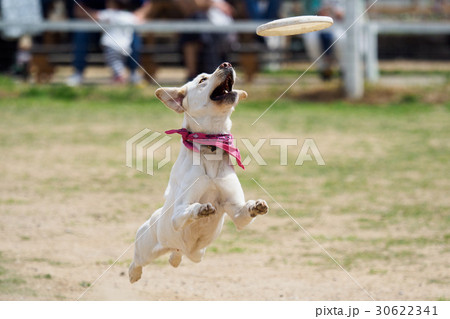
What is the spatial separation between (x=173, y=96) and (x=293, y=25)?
0.84m

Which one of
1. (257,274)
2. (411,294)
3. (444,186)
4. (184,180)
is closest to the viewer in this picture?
(184,180)

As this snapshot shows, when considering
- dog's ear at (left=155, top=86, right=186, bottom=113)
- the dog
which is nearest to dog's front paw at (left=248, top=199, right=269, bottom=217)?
the dog

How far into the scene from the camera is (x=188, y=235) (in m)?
4.98

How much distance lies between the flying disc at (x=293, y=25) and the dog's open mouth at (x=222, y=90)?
1.55 ft

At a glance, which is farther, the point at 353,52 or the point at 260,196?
the point at 353,52

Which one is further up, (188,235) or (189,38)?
(188,235)

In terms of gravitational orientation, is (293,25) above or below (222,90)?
above

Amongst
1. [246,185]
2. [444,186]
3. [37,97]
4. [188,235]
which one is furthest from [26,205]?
[37,97]

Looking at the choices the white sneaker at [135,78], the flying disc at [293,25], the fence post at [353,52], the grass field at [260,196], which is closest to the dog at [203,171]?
the flying disc at [293,25]

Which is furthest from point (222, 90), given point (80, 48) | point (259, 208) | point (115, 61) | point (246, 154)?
point (80, 48)

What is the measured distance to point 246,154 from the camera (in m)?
11.2

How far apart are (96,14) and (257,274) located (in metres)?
11.0

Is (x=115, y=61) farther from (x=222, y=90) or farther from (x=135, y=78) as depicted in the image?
(x=222, y=90)

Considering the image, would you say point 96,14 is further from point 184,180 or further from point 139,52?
point 184,180
